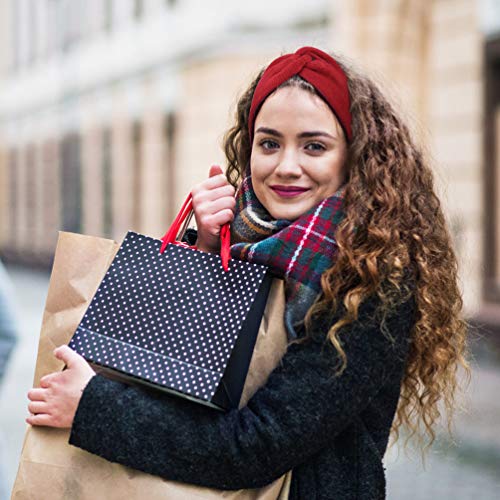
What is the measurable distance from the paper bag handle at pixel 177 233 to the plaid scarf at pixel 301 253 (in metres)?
0.02

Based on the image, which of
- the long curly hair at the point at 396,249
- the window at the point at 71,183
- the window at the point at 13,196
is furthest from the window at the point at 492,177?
the window at the point at 13,196

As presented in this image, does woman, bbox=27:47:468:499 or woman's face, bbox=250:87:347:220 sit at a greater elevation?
woman's face, bbox=250:87:347:220

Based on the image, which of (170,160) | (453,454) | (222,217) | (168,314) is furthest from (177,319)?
(170,160)

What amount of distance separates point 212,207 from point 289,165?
199mm

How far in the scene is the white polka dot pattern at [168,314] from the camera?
190cm

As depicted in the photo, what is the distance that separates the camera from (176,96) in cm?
2003

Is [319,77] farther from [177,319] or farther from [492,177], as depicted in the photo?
[492,177]

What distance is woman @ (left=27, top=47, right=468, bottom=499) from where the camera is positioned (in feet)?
6.10

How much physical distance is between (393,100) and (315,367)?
0.65 m

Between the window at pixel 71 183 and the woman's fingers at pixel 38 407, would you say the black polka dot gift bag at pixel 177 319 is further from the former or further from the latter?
the window at pixel 71 183

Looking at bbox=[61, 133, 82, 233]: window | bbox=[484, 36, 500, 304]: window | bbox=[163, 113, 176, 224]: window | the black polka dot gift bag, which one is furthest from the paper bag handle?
bbox=[61, 133, 82, 233]: window

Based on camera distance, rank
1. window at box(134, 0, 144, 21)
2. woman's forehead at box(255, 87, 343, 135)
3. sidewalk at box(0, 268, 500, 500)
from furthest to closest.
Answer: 1. window at box(134, 0, 144, 21)
2. sidewalk at box(0, 268, 500, 500)
3. woman's forehead at box(255, 87, 343, 135)

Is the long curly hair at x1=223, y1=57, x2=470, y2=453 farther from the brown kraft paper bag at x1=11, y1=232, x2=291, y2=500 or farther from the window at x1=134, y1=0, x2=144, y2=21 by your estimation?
the window at x1=134, y1=0, x2=144, y2=21

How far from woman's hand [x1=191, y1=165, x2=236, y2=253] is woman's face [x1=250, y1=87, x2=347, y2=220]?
9cm
